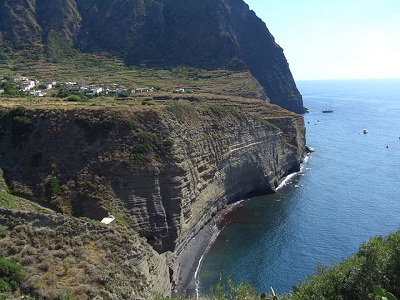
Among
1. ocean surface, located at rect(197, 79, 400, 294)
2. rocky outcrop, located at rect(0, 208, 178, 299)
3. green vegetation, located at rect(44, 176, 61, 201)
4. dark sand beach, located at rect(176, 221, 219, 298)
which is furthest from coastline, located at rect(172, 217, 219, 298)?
green vegetation, located at rect(44, 176, 61, 201)

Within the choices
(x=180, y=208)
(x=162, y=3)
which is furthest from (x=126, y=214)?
(x=162, y=3)

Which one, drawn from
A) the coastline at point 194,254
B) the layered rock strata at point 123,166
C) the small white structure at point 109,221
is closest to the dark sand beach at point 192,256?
the coastline at point 194,254

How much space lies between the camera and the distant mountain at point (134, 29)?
147 meters

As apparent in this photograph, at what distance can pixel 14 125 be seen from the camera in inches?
2291

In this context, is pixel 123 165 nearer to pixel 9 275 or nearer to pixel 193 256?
pixel 193 256

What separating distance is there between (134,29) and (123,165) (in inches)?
4528

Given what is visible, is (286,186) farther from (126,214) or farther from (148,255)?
(148,255)

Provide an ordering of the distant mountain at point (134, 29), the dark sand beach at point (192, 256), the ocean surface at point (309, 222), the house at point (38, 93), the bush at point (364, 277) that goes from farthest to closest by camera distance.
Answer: the distant mountain at point (134, 29) → the house at point (38, 93) → the ocean surface at point (309, 222) → the dark sand beach at point (192, 256) → the bush at point (364, 277)

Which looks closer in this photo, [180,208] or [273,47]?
[180,208]

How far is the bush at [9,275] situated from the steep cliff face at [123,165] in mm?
18944

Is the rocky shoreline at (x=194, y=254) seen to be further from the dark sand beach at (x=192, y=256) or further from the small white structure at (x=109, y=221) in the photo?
the small white structure at (x=109, y=221)

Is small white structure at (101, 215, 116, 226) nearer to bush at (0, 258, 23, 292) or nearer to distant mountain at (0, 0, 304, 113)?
bush at (0, 258, 23, 292)

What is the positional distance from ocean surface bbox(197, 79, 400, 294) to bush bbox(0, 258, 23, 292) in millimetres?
23554

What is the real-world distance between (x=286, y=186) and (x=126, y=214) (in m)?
47.2
